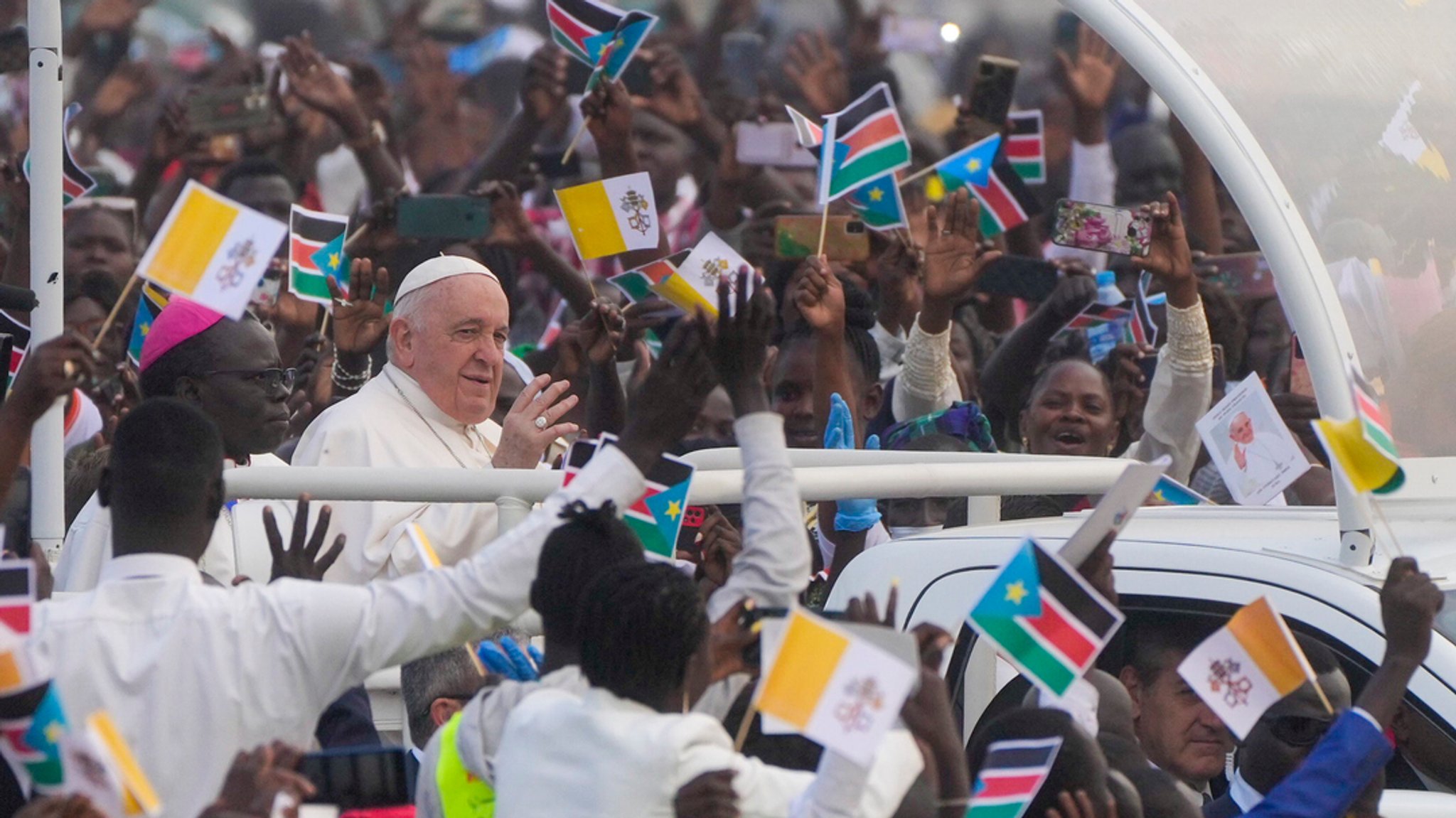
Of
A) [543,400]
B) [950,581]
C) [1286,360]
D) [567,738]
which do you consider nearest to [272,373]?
[543,400]

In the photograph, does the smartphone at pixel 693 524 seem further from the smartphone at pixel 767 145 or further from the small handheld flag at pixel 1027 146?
the small handheld flag at pixel 1027 146

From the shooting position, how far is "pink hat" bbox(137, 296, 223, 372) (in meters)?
5.62

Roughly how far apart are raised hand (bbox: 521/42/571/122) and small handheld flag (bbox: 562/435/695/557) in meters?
6.42

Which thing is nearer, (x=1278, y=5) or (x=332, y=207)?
(x=1278, y=5)

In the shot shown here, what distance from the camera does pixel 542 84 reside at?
10.0 metres

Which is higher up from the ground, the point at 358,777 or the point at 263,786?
the point at 263,786

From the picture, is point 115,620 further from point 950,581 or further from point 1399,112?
point 1399,112

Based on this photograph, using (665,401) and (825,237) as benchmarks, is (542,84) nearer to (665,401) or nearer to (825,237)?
(825,237)

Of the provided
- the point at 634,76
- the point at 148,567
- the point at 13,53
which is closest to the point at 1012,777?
the point at 148,567

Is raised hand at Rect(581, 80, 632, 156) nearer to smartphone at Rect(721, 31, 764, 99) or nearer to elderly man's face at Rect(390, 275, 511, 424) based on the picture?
elderly man's face at Rect(390, 275, 511, 424)

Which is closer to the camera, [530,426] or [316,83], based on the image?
[530,426]

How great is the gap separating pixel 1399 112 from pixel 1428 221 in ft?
0.92

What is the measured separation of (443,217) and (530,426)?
300cm

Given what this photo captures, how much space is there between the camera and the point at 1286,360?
26.1 feet
